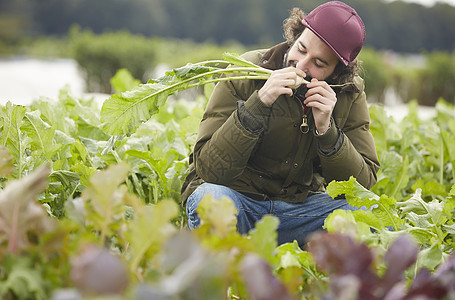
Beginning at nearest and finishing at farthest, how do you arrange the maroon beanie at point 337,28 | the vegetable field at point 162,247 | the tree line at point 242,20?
the vegetable field at point 162,247
the maroon beanie at point 337,28
the tree line at point 242,20

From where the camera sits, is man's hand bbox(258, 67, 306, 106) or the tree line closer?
man's hand bbox(258, 67, 306, 106)

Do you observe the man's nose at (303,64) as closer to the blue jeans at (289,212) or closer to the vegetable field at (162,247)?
the vegetable field at (162,247)

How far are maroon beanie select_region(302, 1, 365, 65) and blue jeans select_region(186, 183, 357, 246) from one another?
781 millimetres

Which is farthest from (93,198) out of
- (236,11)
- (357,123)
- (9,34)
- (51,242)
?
(236,11)

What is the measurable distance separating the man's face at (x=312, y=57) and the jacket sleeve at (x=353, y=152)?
0.28 meters

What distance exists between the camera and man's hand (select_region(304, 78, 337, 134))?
2191 mm

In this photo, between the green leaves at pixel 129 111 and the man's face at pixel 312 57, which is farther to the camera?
the man's face at pixel 312 57

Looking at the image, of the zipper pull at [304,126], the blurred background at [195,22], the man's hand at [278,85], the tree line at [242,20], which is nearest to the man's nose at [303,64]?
the man's hand at [278,85]

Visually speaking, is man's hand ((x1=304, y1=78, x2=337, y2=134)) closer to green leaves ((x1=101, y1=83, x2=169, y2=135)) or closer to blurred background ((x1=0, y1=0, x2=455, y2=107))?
green leaves ((x1=101, y1=83, x2=169, y2=135))

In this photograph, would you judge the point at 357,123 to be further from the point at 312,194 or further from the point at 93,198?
the point at 93,198

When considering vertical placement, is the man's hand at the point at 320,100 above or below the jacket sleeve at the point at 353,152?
above

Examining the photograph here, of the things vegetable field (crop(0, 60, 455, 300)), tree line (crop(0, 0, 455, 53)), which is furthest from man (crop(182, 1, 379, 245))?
tree line (crop(0, 0, 455, 53))

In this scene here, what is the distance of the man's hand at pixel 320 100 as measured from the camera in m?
2.19

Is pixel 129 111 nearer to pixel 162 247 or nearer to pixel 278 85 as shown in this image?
pixel 278 85
